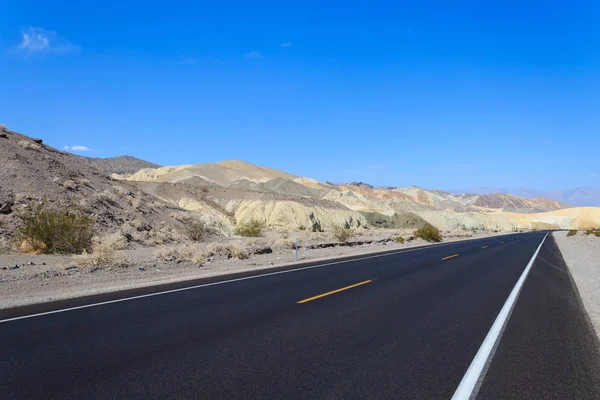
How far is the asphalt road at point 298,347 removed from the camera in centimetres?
462

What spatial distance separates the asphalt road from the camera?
4625mm

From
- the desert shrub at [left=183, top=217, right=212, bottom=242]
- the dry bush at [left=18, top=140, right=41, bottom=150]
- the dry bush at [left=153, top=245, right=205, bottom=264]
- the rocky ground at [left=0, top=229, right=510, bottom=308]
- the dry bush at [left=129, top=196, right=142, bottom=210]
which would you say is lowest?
the rocky ground at [left=0, top=229, right=510, bottom=308]

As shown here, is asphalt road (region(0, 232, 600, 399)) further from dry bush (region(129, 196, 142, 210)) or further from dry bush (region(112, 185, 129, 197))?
dry bush (region(112, 185, 129, 197))

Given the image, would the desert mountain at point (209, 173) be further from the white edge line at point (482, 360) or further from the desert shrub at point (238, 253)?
the white edge line at point (482, 360)

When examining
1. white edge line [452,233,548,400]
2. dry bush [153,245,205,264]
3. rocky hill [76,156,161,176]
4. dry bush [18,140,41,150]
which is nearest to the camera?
white edge line [452,233,548,400]

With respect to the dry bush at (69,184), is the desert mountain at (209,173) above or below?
above

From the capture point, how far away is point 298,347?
6027 mm

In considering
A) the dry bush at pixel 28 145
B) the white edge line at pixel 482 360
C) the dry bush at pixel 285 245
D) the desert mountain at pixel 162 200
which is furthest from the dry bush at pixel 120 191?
the white edge line at pixel 482 360

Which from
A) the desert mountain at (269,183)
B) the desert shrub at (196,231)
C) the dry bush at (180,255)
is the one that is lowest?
the dry bush at (180,255)

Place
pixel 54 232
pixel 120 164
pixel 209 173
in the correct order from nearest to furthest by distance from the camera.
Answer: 1. pixel 54 232
2. pixel 209 173
3. pixel 120 164

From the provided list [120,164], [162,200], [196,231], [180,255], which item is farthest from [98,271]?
[120,164]

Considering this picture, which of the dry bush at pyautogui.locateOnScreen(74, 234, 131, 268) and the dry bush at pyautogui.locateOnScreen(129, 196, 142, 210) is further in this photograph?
the dry bush at pyautogui.locateOnScreen(129, 196, 142, 210)

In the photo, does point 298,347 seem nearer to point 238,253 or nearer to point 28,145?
point 238,253

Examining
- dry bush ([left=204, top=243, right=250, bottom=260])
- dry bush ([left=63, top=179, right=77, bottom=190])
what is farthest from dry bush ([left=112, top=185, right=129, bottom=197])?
dry bush ([left=204, top=243, right=250, bottom=260])
